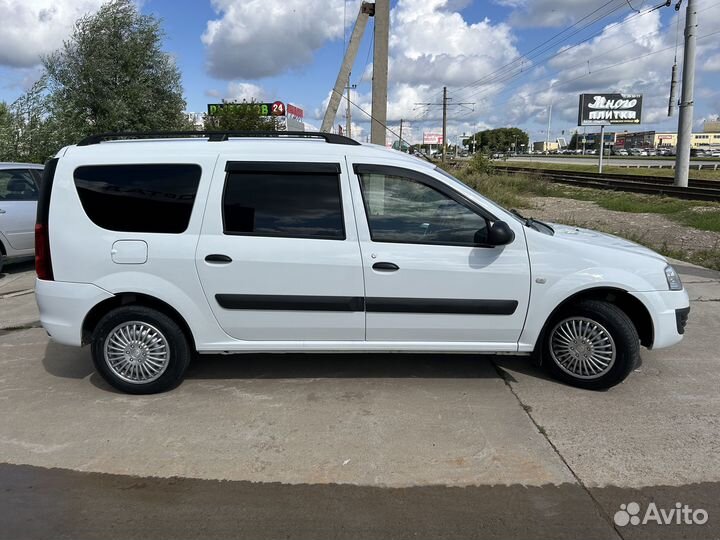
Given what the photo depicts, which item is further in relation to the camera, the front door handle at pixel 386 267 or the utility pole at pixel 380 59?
the utility pole at pixel 380 59

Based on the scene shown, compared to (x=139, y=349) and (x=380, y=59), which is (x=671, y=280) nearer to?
(x=139, y=349)

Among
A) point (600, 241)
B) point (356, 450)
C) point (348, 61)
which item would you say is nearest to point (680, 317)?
point (600, 241)

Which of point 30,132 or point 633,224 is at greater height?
point 30,132

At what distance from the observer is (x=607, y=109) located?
2003 inches

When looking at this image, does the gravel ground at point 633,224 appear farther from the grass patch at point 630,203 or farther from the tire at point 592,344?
the tire at point 592,344

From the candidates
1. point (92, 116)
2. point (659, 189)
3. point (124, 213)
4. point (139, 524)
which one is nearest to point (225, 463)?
point (139, 524)

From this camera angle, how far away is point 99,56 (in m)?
15.7

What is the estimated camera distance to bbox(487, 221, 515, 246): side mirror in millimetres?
3908

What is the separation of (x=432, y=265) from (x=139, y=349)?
7.47ft

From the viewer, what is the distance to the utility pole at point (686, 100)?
22.1 metres

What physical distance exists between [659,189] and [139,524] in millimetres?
24329

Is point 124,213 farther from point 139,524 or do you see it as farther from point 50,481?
point 139,524

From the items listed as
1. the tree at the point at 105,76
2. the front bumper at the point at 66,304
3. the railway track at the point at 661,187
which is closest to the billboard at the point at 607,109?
the railway track at the point at 661,187

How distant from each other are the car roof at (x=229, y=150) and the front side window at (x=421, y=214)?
0.20 metres
